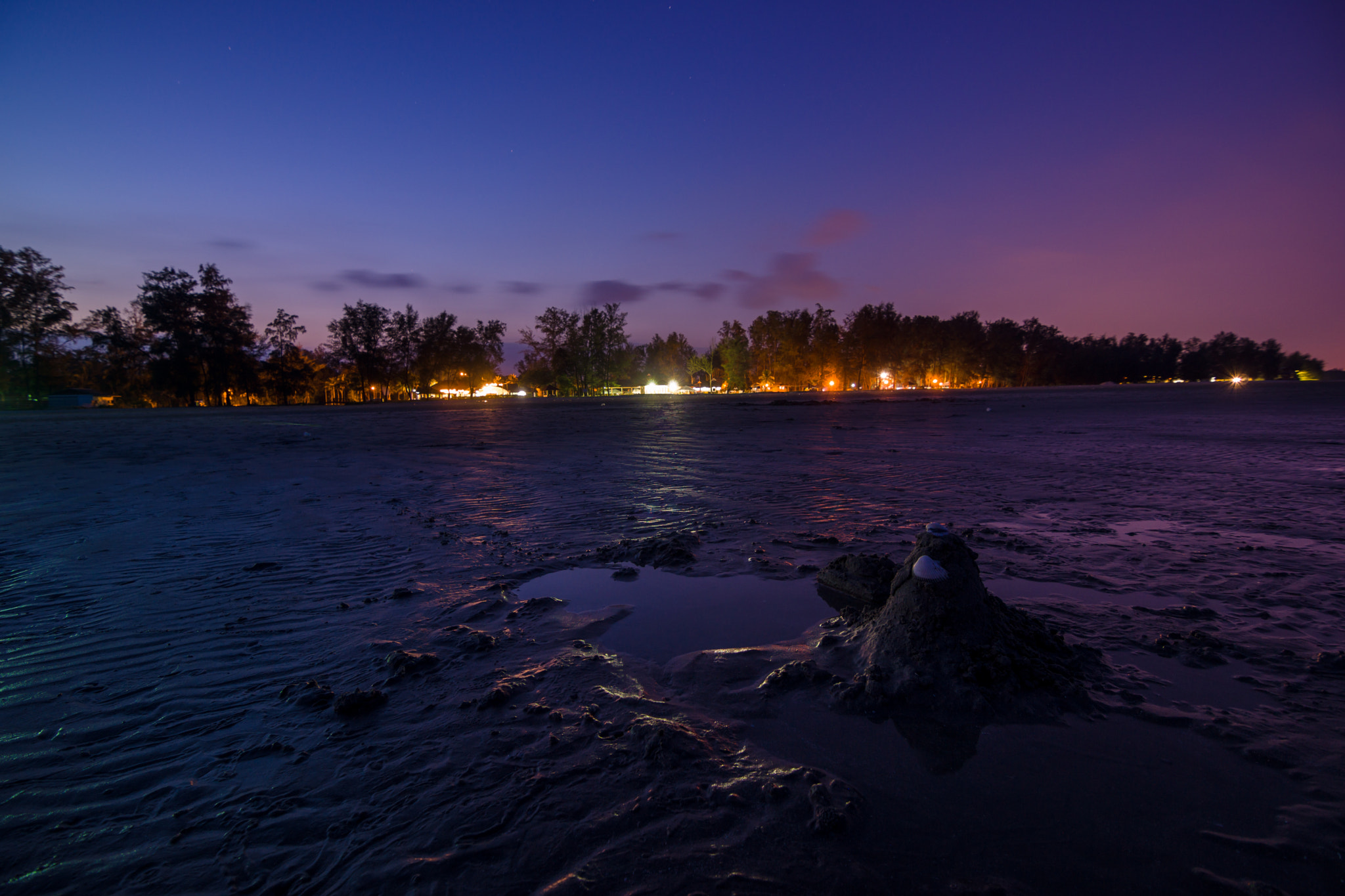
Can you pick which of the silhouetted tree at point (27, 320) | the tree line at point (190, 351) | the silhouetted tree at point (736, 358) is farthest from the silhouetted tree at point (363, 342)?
the silhouetted tree at point (736, 358)

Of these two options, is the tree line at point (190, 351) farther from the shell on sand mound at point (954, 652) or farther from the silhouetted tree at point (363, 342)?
the shell on sand mound at point (954, 652)

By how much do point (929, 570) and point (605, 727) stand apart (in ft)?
7.30

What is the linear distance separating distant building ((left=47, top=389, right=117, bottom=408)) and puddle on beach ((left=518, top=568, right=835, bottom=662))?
95.8 metres

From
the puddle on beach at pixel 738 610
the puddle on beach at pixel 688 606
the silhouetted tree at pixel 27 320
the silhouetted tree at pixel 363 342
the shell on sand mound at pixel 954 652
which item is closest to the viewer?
the shell on sand mound at pixel 954 652

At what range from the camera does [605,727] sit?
3033mm

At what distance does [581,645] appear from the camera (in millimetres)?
4090

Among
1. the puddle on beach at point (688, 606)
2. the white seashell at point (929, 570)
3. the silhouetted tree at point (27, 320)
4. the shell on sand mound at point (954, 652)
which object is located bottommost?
the puddle on beach at point (688, 606)

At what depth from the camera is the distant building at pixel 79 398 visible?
2677 inches

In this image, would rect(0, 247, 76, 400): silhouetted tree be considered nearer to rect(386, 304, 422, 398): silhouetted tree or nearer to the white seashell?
rect(386, 304, 422, 398): silhouetted tree

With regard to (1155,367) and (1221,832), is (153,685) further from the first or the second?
(1155,367)

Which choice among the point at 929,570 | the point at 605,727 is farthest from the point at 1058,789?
the point at 605,727

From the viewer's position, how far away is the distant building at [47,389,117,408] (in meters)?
68.0

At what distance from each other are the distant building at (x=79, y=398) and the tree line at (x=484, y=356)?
63.2 inches

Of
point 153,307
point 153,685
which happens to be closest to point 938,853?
point 153,685
